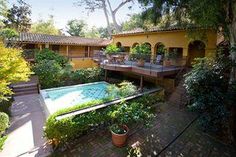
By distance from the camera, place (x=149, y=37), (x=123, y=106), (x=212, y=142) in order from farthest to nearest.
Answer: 1. (x=149, y=37)
2. (x=123, y=106)
3. (x=212, y=142)

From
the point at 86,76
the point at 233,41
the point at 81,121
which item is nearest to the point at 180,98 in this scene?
the point at 233,41

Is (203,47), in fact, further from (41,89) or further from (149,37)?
(41,89)

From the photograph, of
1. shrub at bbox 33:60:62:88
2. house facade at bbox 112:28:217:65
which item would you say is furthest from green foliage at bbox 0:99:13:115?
house facade at bbox 112:28:217:65

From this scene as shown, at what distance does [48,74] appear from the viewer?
47.5 feet

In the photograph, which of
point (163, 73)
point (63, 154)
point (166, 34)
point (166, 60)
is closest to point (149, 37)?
point (166, 34)

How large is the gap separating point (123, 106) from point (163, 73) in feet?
17.4

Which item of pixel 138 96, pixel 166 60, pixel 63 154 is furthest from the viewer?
pixel 166 60

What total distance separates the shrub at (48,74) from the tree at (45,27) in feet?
82.2

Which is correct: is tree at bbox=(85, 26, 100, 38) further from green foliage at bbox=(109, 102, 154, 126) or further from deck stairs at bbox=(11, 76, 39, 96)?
green foliage at bbox=(109, 102, 154, 126)

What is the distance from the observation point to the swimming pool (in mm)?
11117

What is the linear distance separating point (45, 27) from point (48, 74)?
89.4 ft

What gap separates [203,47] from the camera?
48.6 feet

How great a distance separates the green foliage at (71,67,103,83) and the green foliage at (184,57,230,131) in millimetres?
10556

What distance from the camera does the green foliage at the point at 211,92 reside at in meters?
6.38
